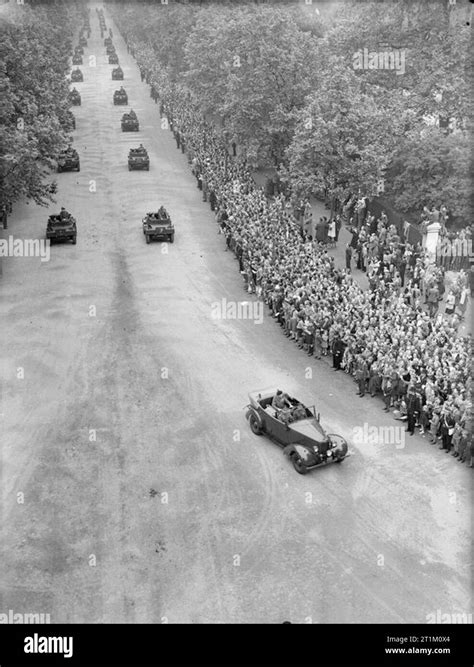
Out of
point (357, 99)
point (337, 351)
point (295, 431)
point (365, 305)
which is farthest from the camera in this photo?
point (357, 99)

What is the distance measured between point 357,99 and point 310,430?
69.7ft

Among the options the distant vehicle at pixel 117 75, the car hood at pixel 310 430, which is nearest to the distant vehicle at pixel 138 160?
the car hood at pixel 310 430

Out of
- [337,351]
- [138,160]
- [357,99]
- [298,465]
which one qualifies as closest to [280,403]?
[298,465]

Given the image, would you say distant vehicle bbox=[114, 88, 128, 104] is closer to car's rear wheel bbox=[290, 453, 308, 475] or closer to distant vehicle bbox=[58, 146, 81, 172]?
distant vehicle bbox=[58, 146, 81, 172]

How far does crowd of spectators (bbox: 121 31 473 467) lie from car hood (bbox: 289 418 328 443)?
2.94 metres

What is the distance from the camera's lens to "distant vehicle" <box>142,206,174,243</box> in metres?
34.4

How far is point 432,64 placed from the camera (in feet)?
125

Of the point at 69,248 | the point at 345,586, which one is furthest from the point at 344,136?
the point at 345,586

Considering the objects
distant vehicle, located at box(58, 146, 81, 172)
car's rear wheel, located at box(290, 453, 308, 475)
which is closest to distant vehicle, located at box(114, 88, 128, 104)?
distant vehicle, located at box(58, 146, 81, 172)

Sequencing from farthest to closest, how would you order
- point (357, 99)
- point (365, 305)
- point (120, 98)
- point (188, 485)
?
point (120, 98) → point (357, 99) → point (365, 305) → point (188, 485)

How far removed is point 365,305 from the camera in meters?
23.7

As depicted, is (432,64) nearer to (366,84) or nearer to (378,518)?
(366,84)

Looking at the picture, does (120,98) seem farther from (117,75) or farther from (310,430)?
(310,430)

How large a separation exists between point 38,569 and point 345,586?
6.33m
